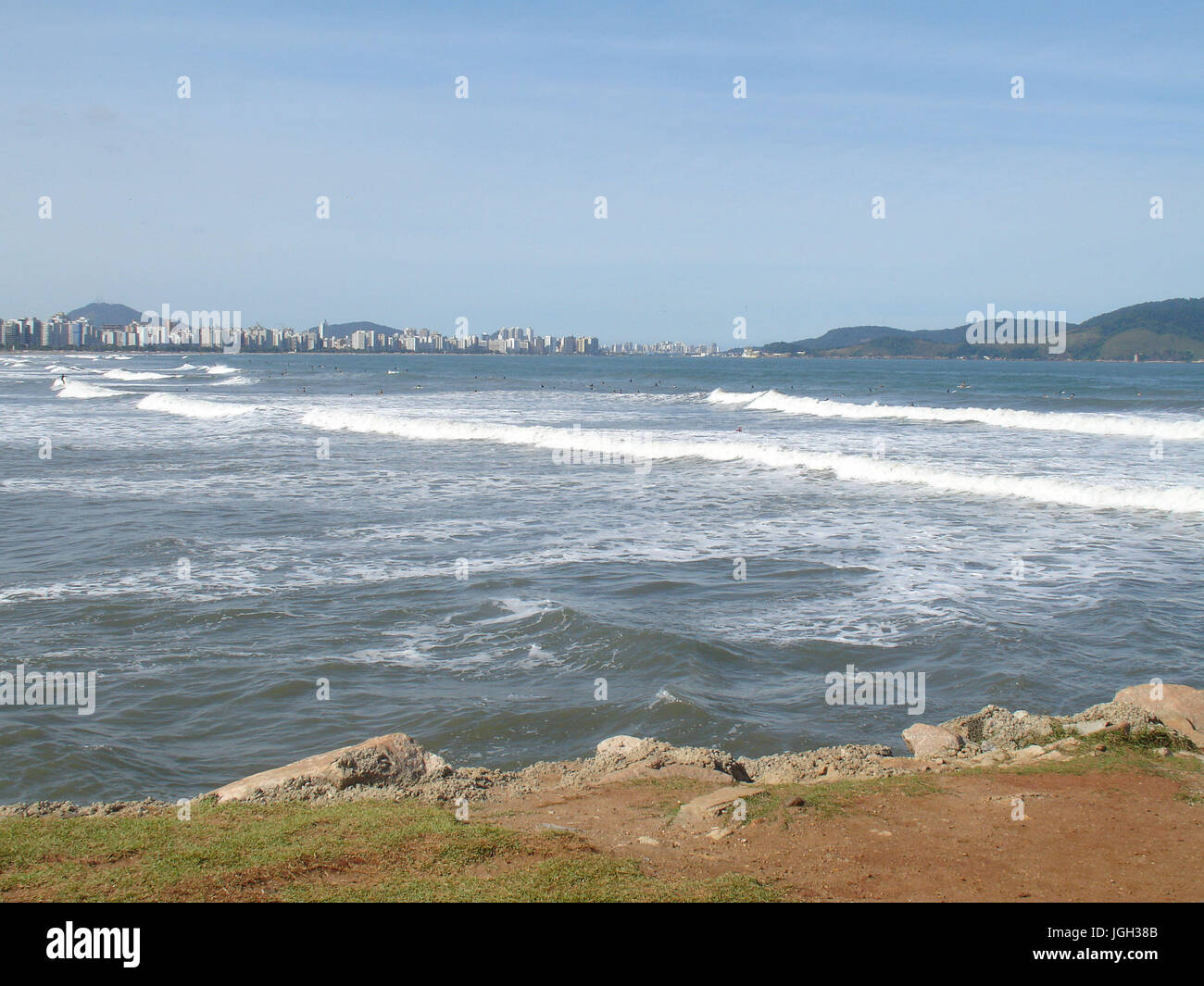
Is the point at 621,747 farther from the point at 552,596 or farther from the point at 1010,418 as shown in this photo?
the point at 1010,418

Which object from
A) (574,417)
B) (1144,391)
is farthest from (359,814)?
(1144,391)

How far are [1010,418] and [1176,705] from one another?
40117 mm

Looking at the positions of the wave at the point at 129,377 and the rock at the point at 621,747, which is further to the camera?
the wave at the point at 129,377

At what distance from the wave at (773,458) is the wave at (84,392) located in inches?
883

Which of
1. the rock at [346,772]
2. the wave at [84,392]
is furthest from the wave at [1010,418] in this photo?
the wave at [84,392]

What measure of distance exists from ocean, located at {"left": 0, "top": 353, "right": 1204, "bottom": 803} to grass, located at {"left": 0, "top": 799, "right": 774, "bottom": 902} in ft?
6.25

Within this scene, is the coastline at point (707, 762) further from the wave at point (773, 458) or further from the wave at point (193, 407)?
the wave at point (193, 407)

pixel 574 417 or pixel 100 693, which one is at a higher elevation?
pixel 574 417

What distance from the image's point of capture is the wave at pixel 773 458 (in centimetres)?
2178

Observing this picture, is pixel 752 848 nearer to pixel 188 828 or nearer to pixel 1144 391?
pixel 188 828

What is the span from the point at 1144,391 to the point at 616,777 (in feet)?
237

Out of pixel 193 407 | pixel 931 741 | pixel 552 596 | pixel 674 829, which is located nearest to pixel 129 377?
pixel 193 407

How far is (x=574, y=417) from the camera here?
50.0 metres

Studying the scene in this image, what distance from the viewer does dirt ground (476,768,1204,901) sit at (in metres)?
5.64
